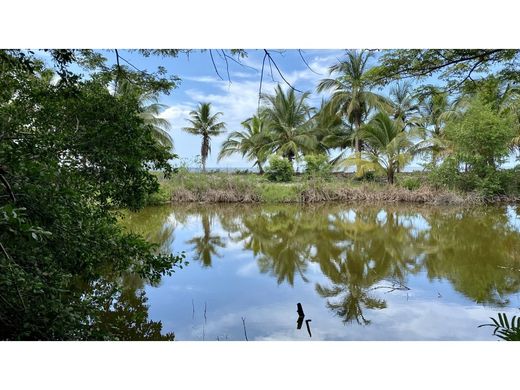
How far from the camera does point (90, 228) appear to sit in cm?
200

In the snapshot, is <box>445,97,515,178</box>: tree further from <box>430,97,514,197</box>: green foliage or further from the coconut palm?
the coconut palm

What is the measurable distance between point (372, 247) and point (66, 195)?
14.0 feet

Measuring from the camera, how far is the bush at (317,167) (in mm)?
10758

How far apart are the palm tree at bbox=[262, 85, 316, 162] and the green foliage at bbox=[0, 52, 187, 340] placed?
35.0 ft

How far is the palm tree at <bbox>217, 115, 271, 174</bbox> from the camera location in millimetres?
13398

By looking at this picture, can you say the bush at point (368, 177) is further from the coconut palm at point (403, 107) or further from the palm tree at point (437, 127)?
the coconut palm at point (403, 107)

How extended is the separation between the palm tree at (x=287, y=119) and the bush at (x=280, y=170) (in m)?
1.40

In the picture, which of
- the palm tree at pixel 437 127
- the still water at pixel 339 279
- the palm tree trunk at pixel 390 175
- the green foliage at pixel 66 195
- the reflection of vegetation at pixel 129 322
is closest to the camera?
the green foliage at pixel 66 195

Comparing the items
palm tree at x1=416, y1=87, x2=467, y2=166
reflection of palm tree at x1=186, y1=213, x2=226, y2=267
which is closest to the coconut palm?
palm tree at x1=416, y1=87, x2=467, y2=166

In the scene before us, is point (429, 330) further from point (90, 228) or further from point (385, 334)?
point (90, 228)

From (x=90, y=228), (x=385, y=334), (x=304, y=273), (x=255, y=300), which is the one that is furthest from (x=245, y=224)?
(x=90, y=228)

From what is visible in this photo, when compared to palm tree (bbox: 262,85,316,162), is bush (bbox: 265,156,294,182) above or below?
below

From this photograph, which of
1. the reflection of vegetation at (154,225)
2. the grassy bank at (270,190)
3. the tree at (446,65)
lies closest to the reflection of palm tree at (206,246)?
the reflection of vegetation at (154,225)
